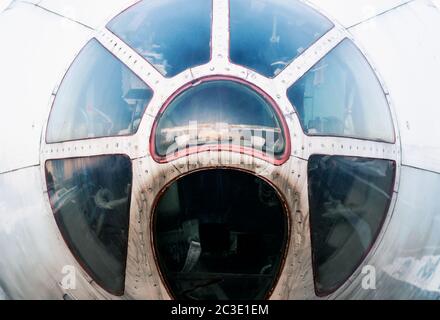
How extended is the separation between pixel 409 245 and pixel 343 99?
1.11 meters

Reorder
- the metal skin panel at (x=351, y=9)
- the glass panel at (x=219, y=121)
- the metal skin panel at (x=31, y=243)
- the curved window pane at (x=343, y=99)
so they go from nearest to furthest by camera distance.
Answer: the glass panel at (x=219, y=121)
the curved window pane at (x=343, y=99)
the metal skin panel at (x=31, y=243)
the metal skin panel at (x=351, y=9)

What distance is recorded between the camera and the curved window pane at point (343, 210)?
16.5 feet

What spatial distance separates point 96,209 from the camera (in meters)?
5.13

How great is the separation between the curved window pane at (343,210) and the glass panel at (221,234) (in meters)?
0.26

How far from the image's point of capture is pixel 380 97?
211 inches

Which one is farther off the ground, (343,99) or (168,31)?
(168,31)

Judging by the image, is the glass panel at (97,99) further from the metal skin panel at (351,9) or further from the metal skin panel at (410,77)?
the metal skin panel at (410,77)

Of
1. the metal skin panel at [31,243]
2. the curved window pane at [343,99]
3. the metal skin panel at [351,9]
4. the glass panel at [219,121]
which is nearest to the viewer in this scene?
the glass panel at [219,121]

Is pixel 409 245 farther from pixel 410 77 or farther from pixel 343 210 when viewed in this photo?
pixel 410 77

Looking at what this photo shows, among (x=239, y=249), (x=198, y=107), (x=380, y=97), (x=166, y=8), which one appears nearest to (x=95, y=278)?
(x=239, y=249)

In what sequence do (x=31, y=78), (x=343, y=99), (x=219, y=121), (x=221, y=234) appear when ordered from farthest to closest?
(x=31, y=78)
(x=343, y=99)
(x=221, y=234)
(x=219, y=121)

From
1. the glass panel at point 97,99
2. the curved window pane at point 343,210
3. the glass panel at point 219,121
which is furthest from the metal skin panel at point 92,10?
the curved window pane at point 343,210

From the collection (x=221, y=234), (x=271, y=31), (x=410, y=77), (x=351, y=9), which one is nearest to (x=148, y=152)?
(x=221, y=234)

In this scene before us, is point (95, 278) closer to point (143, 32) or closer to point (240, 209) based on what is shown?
point (240, 209)
